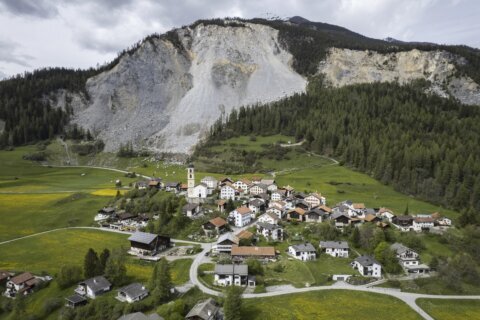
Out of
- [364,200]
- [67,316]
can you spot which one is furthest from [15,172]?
[364,200]

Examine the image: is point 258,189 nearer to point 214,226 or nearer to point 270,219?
point 270,219

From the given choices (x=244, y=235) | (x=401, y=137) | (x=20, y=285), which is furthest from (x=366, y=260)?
(x=401, y=137)

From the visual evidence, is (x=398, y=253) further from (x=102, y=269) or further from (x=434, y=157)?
(x=434, y=157)

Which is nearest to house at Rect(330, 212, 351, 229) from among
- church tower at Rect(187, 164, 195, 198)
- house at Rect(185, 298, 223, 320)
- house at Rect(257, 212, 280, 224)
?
house at Rect(257, 212, 280, 224)

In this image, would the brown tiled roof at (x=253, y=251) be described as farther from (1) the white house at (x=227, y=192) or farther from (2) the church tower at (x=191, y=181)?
(2) the church tower at (x=191, y=181)

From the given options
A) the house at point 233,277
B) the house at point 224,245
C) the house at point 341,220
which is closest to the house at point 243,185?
the house at point 341,220

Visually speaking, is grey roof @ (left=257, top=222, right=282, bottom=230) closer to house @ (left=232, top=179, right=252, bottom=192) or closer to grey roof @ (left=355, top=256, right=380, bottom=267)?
grey roof @ (left=355, top=256, right=380, bottom=267)

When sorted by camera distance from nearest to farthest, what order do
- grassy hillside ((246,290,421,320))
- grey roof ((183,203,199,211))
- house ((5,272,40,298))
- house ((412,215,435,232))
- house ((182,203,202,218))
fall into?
grassy hillside ((246,290,421,320)) → house ((5,272,40,298)) → house ((412,215,435,232)) → house ((182,203,202,218)) → grey roof ((183,203,199,211))
